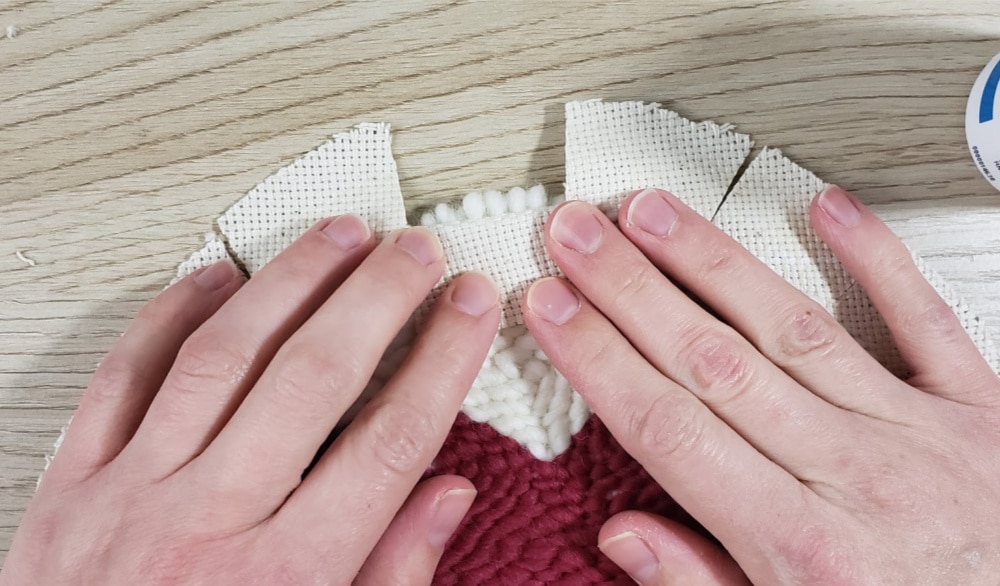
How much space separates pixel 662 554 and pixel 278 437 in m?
0.29

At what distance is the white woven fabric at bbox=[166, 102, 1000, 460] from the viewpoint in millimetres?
602

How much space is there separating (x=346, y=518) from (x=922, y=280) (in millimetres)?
462

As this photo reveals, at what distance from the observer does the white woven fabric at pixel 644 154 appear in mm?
602

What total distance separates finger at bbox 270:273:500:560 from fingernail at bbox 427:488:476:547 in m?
0.03

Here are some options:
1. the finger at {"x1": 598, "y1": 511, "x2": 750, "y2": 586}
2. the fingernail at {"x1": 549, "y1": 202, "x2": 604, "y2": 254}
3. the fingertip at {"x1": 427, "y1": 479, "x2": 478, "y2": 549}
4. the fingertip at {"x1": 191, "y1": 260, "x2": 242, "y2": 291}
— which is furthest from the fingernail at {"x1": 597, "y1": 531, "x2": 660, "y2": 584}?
the fingertip at {"x1": 191, "y1": 260, "x2": 242, "y2": 291}

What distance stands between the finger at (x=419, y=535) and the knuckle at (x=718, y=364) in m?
0.19

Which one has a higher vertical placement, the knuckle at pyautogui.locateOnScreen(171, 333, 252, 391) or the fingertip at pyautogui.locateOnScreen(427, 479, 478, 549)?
the knuckle at pyautogui.locateOnScreen(171, 333, 252, 391)

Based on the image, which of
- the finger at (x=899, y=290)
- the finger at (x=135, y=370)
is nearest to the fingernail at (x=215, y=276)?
the finger at (x=135, y=370)

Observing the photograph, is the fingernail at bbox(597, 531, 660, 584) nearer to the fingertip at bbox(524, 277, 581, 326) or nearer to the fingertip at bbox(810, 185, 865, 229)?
the fingertip at bbox(524, 277, 581, 326)

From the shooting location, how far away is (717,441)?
56 cm

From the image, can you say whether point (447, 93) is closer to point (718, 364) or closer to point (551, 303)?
point (551, 303)

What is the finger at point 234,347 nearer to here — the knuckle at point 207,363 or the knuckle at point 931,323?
the knuckle at point 207,363

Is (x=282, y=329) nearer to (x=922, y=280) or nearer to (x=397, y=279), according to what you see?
(x=397, y=279)

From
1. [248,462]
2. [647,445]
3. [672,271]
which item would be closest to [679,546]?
[647,445]
